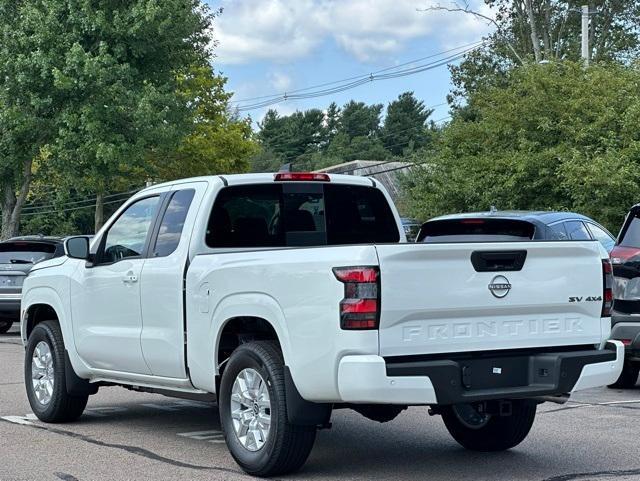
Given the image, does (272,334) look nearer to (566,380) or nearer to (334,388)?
(334,388)

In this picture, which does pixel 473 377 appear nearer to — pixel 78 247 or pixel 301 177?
pixel 301 177

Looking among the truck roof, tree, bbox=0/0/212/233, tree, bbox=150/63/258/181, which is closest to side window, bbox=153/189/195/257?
the truck roof

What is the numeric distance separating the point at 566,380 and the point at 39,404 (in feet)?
15.8

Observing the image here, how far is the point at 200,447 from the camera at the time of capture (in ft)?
27.0

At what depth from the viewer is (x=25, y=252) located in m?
19.8

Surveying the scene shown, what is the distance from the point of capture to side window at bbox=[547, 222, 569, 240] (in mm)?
11842

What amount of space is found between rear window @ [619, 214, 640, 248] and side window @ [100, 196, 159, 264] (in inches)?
204

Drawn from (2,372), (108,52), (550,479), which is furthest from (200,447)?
(108,52)

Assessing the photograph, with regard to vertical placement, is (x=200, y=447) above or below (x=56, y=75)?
below

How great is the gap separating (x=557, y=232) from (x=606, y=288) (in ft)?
16.3

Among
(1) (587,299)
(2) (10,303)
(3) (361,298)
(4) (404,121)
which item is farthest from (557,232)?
(4) (404,121)

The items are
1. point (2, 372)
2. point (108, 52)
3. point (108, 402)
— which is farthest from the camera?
point (108, 52)

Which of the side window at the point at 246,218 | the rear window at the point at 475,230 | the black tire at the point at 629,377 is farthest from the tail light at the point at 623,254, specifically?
the side window at the point at 246,218

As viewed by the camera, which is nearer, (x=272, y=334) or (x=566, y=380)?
(x=566, y=380)
